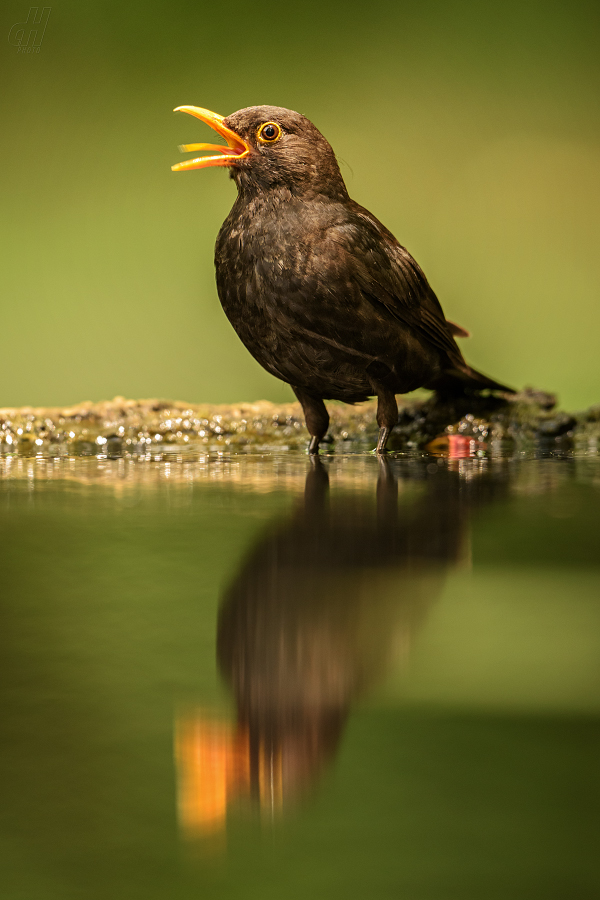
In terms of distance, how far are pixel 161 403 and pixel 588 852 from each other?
2.88 metres

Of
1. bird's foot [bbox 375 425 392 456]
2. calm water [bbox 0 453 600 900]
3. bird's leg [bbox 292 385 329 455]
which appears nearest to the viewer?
calm water [bbox 0 453 600 900]

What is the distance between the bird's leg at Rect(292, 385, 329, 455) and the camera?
2.60 m

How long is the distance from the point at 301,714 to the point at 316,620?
7.6 inches

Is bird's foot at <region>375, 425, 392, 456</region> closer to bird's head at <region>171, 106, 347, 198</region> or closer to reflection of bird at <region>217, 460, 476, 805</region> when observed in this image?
bird's head at <region>171, 106, 347, 198</region>

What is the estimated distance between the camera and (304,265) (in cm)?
219

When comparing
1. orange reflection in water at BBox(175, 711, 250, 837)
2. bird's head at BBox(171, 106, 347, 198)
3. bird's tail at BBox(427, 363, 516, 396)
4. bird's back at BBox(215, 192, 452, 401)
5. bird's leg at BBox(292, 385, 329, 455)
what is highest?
bird's head at BBox(171, 106, 347, 198)

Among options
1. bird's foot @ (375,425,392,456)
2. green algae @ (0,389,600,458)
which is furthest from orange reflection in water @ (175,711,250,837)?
green algae @ (0,389,600,458)

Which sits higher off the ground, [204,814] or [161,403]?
[161,403]

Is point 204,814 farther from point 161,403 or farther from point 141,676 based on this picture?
point 161,403

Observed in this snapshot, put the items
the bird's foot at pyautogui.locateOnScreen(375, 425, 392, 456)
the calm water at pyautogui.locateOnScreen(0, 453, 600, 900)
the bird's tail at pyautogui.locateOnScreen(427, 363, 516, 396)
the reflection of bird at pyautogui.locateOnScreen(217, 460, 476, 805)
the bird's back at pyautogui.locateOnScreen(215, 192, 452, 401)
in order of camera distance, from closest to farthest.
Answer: the calm water at pyautogui.locateOnScreen(0, 453, 600, 900), the reflection of bird at pyautogui.locateOnScreen(217, 460, 476, 805), the bird's back at pyautogui.locateOnScreen(215, 192, 452, 401), the bird's foot at pyautogui.locateOnScreen(375, 425, 392, 456), the bird's tail at pyautogui.locateOnScreen(427, 363, 516, 396)

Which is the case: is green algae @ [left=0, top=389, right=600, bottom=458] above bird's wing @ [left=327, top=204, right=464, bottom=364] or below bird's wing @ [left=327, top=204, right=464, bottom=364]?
below

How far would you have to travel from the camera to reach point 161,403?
322 centimetres

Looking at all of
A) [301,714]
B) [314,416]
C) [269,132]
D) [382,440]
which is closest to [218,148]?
[269,132]

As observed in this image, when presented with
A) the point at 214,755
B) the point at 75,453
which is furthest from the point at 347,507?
the point at 75,453
